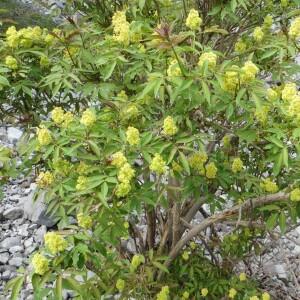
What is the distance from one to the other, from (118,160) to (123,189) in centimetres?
9

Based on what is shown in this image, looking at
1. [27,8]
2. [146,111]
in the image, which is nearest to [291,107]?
[146,111]

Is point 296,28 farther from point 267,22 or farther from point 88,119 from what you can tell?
point 88,119

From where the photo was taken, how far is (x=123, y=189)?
5.16 ft

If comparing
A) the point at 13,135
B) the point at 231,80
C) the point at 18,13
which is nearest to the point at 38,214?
the point at 13,135

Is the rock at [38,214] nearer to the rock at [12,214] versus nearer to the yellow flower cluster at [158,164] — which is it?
the rock at [12,214]

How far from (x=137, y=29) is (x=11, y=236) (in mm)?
2357

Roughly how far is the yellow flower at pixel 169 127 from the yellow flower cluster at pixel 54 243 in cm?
47

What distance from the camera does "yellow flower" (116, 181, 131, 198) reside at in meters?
1.56

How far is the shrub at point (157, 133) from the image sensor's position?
1.65 metres

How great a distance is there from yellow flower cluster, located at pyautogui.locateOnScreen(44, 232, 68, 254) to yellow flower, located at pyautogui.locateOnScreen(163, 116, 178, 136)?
472 millimetres

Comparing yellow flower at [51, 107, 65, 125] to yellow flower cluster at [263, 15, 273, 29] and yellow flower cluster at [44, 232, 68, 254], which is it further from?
yellow flower cluster at [263, 15, 273, 29]

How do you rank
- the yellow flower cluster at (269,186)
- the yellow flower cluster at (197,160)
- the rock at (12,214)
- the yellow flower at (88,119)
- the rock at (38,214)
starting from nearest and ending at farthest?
the yellow flower at (88,119) < the yellow flower cluster at (197,160) < the yellow flower cluster at (269,186) < the rock at (38,214) < the rock at (12,214)

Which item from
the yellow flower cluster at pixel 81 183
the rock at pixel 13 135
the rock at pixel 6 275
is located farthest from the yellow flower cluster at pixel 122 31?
the rock at pixel 13 135

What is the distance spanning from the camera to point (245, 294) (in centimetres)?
262
